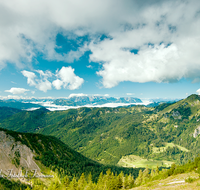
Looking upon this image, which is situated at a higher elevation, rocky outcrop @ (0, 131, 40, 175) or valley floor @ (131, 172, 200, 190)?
valley floor @ (131, 172, 200, 190)

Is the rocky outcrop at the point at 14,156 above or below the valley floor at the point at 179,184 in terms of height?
below

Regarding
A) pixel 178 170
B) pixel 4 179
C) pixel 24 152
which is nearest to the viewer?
pixel 178 170

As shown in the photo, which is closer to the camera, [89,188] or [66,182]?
[89,188]

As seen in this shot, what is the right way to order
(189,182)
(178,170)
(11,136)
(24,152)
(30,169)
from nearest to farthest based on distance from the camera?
(189,182) → (178,170) → (30,169) → (24,152) → (11,136)

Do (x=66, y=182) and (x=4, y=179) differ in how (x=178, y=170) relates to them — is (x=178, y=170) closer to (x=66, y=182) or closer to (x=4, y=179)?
(x=66, y=182)

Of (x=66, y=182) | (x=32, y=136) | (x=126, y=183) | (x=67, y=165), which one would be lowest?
(x=67, y=165)

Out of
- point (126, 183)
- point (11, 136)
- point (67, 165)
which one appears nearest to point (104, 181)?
point (126, 183)

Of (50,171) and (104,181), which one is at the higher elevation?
(104,181)

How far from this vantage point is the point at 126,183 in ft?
260

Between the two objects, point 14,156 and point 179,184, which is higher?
point 179,184

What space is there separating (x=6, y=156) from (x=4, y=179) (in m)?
32.8

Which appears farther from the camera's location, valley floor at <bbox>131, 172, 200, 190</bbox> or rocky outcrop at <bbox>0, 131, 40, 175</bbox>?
rocky outcrop at <bbox>0, 131, 40, 175</bbox>

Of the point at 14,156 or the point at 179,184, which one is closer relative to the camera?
the point at 179,184

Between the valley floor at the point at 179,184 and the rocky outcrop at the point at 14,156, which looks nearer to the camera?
the valley floor at the point at 179,184
